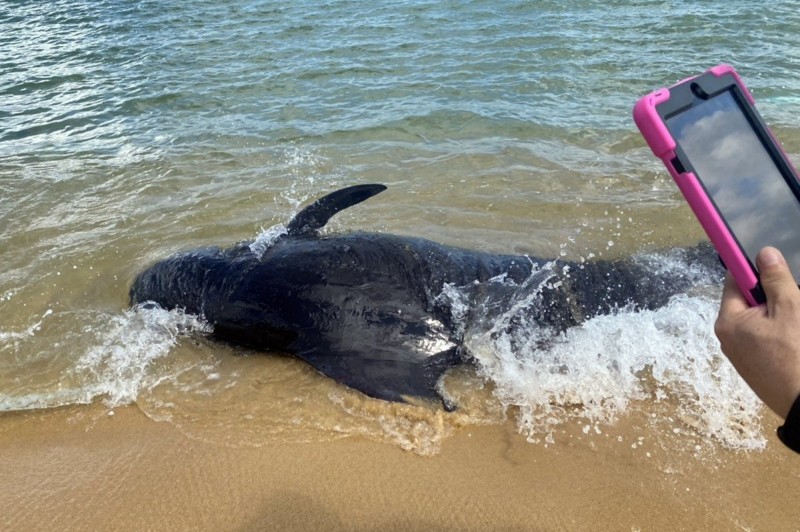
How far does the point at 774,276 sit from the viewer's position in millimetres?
1555

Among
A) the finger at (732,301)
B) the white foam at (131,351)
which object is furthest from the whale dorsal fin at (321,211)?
the finger at (732,301)

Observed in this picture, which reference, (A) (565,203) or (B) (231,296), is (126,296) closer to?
(B) (231,296)

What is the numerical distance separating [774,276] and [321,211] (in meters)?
3.29

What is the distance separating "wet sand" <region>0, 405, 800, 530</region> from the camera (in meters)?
2.81

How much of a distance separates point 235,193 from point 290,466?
4.28 m

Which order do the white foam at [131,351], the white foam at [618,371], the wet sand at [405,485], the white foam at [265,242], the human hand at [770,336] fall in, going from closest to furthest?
the human hand at [770,336]
the wet sand at [405,485]
the white foam at [618,371]
the white foam at [131,351]
the white foam at [265,242]

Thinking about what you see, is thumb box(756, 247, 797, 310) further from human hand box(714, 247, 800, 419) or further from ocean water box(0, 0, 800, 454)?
ocean water box(0, 0, 800, 454)

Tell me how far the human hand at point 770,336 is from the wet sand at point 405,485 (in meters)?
1.53

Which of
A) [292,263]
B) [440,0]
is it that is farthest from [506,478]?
[440,0]

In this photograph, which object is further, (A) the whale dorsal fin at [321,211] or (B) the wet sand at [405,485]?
(A) the whale dorsal fin at [321,211]

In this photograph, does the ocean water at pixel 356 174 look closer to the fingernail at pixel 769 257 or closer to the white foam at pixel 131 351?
the white foam at pixel 131 351

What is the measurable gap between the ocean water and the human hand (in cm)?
185

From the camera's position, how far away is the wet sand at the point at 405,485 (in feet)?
9.23

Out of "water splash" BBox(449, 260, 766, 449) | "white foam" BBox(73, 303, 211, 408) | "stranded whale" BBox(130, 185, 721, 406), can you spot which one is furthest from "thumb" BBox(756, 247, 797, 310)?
"white foam" BBox(73, 303, 211, 408)
